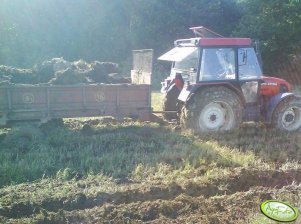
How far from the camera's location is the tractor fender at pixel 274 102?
8.43 meters

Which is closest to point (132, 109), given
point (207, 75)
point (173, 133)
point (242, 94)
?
point (173, 133)

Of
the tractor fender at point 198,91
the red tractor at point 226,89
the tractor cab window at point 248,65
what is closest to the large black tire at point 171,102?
the red tractor at point 226,89

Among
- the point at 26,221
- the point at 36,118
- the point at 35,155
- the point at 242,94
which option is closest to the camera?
the point at 26,221

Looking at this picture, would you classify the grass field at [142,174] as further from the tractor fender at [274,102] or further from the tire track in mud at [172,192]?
the tractor fender at [274,102]

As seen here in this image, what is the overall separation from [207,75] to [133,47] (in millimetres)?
14910

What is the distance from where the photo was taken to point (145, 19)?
21734mm

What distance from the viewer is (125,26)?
902 inches

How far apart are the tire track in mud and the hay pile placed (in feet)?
13.0

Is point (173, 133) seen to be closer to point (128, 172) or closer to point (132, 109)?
point (132, 109)

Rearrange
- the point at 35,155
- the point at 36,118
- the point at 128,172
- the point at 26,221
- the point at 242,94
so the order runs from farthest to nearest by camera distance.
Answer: the point at 242,94
the point at 36,118
the point at 35,155
the point at 128,172
the point at 26,221

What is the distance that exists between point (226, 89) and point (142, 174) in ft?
10.2

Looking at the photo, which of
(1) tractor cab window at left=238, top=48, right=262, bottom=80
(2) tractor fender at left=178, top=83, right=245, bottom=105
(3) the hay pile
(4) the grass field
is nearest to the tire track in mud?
(4) the grass field

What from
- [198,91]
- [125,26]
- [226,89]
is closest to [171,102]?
[198,91]

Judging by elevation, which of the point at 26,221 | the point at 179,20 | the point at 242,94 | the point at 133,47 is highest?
the point at 179,20
